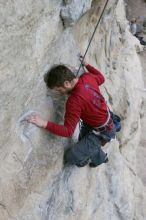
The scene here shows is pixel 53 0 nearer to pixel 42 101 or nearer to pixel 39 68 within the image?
pixel 39 68

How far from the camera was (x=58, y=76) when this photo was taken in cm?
418

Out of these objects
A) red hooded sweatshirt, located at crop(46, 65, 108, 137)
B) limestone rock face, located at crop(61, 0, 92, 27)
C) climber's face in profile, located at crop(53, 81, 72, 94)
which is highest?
limestone rock face, located at crop(61, 0, 92, 27)

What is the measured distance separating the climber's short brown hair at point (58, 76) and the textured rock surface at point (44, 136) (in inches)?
4.7

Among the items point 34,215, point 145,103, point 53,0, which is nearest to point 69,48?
point 53,0

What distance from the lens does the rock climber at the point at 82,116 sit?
14.0 feet

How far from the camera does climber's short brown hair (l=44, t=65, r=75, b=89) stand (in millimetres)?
4184

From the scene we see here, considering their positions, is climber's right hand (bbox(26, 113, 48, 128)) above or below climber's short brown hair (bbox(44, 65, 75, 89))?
below

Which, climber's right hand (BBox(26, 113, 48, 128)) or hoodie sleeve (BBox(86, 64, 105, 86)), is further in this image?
hoodie sleeve (BBox(86, 64, 105, 86))

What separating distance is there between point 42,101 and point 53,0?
1.00 meters

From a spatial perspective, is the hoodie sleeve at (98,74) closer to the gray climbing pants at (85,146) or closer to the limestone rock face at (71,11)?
the gray climbing pants at (85,146)

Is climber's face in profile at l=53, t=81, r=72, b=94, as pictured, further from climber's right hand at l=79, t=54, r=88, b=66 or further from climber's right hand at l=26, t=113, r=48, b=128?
climber's right hand at l=79, t=54, r=88, b=66

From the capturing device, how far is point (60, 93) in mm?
4664

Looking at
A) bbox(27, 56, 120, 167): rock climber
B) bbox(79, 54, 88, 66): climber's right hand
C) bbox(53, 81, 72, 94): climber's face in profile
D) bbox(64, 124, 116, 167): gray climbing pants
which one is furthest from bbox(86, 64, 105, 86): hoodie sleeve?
bbox(53, 81, 72, 94): climber's face in profile

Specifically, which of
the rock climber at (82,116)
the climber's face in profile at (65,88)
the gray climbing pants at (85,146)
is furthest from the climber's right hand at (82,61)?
the climber's face in profile at (65,88)
